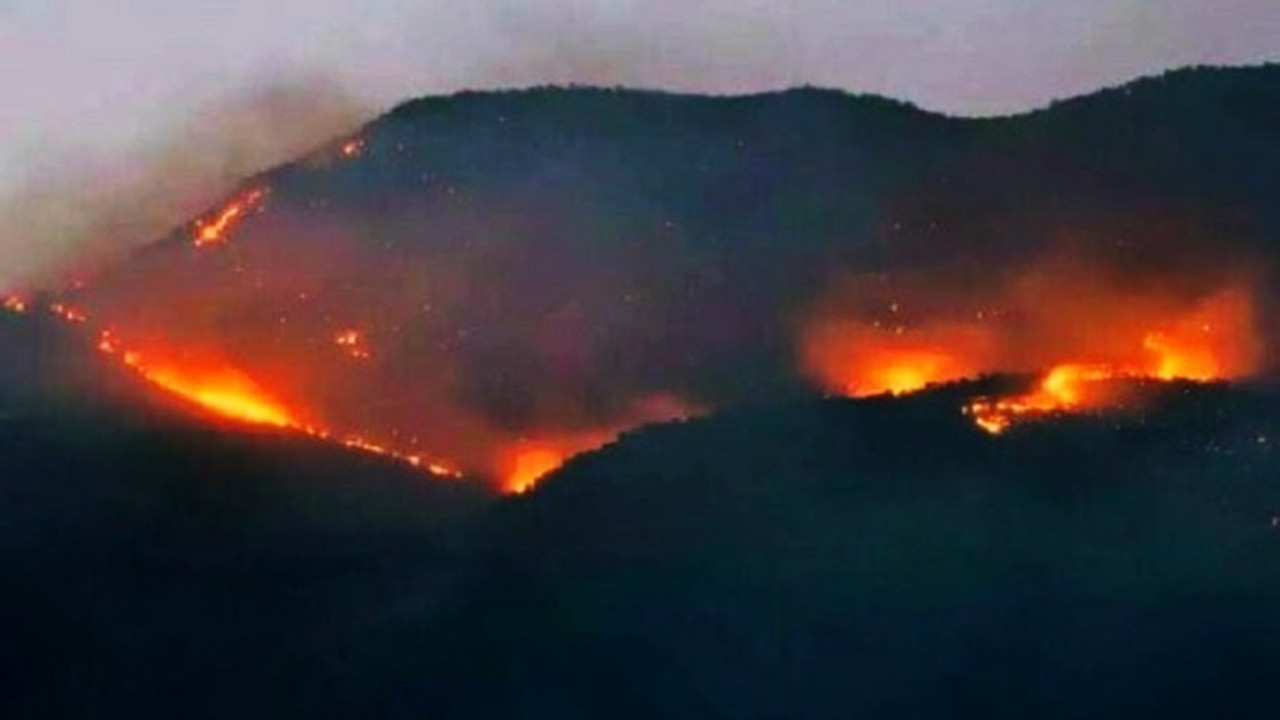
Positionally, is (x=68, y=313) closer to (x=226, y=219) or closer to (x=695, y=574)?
(x=226, y=219)

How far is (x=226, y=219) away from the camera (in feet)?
133

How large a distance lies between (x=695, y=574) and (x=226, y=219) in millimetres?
18162

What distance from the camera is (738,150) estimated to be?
4097 centimetres

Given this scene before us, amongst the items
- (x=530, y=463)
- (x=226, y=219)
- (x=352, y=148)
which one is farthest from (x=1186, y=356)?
(x=226, y=219)

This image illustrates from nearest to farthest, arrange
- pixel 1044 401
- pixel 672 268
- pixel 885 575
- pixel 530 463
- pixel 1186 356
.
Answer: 1. pixel 885 575
2. pixel 1044 401
3. pixel 530 463
4. pixel 1186 356
5. pixel 672 268

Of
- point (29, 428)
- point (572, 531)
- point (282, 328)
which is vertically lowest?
point (572, 531)

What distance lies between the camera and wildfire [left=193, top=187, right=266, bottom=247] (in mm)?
40000

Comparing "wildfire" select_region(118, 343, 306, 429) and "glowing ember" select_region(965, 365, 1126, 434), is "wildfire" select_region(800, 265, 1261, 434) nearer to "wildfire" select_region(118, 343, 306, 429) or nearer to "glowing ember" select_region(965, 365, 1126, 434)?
"glowing ember" select_region(965, 365, 1126, 434)

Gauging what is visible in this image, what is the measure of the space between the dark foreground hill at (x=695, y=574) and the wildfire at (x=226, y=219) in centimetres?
1106

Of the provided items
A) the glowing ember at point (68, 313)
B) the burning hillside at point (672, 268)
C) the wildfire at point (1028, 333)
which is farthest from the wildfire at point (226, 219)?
the wildfire at point (1028, 333)

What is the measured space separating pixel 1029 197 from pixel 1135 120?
2742 mm

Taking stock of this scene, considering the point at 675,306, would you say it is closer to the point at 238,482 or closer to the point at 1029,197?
the point at 1029,197

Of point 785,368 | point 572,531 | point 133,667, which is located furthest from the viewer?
point 785,368

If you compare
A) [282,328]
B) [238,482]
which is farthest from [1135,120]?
[238,482]
